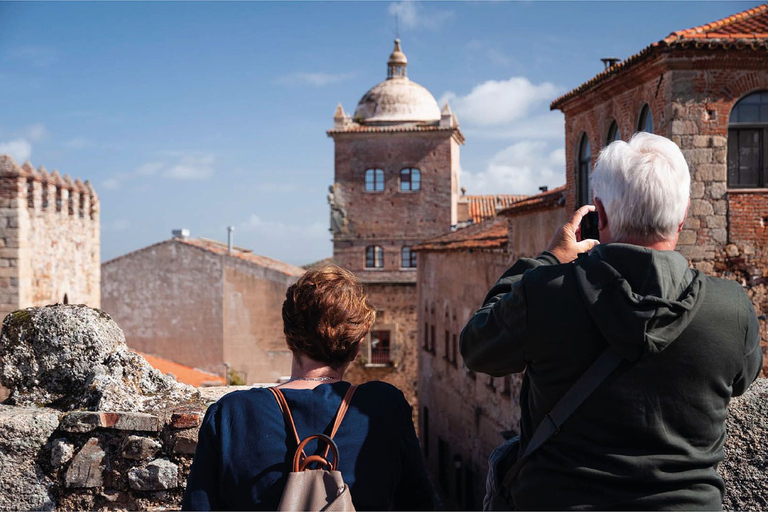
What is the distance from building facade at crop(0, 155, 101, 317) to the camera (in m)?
18.2

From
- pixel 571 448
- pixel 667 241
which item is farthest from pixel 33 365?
pixel 667 241

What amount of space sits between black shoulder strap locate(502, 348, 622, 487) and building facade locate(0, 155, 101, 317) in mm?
18209

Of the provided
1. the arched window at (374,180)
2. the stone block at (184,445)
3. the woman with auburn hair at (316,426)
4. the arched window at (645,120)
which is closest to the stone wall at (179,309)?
the arched window at (374,180)

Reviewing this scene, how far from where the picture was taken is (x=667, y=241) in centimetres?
202

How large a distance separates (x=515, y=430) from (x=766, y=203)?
5.92 m

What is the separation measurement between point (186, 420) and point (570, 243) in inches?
74.5

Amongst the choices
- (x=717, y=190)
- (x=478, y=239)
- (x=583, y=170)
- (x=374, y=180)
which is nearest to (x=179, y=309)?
(x=478, y=239)

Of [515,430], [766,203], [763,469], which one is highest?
[766,203]

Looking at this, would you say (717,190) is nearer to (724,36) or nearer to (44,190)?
(724,36)

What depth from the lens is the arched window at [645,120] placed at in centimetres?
1152

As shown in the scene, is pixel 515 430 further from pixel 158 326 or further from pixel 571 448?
pixel 158 326

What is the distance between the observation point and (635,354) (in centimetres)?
185

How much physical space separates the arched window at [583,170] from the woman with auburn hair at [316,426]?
1181cm

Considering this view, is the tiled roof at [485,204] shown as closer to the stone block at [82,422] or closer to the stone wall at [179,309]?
the stone wall at [179,309]
